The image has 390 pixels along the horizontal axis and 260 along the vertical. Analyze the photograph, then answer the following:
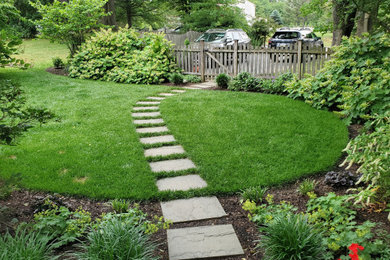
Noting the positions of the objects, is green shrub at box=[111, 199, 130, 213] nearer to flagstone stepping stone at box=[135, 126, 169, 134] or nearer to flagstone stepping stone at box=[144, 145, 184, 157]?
flagstone stepping stone at box=[144, 145, 184, 157]

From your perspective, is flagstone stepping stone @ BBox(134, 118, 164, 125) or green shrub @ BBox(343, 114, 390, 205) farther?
flagstone stepping stone @ BBox(134, 118, 164, 125)

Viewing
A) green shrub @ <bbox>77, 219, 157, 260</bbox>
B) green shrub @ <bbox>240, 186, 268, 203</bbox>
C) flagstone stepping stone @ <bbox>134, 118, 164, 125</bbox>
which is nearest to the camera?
green shrub @ <bbox>77, 219, 157, 260</bbox>

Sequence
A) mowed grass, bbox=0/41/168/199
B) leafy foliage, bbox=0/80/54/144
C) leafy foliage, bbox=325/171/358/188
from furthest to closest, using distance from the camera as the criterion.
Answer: mowed grass, bbox=0/41/168/199
leafy foliage, bbox=325/171/358/188
leafy foliage, bbox=0/80/54/144

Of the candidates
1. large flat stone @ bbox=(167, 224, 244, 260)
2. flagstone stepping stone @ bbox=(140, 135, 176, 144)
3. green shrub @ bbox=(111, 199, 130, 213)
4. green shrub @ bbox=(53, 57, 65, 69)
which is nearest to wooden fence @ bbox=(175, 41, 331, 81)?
flagstone stepping stone @ bbox=(140, 135, 176, 144)

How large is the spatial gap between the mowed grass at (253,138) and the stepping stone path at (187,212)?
0.19 metres

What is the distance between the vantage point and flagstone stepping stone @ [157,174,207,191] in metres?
3.99

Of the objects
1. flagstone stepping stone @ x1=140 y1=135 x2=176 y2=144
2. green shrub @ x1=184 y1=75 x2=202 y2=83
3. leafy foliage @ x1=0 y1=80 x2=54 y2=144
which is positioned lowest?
flagstone stepping stone @ x1=140 y1=135 x2=176 y2=144

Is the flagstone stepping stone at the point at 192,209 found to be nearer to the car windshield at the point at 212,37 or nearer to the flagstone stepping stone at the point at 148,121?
the flagstone stepping stone at the point at 148,121

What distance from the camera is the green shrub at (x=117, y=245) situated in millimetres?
2471

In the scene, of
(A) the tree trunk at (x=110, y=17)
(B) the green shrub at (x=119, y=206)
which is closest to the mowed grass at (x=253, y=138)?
(B) the green shrub at (x=119, y=206)

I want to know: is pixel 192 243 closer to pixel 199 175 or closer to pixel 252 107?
pixel 199 175

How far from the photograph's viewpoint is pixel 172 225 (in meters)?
3.29

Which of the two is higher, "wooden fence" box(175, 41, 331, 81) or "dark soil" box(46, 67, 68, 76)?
"wooden fence" box(175, 41, 331, 81)

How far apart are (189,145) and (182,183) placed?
121 centimetres
